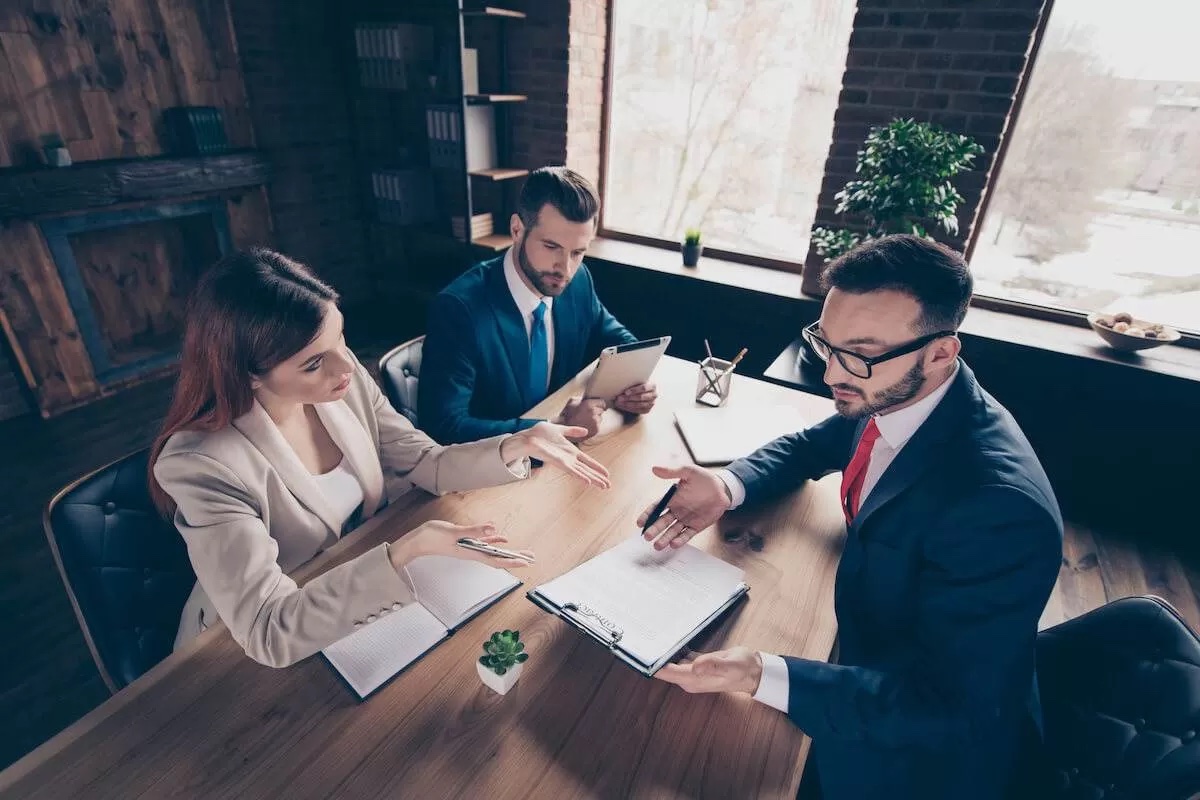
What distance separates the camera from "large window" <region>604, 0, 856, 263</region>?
11.1 feet

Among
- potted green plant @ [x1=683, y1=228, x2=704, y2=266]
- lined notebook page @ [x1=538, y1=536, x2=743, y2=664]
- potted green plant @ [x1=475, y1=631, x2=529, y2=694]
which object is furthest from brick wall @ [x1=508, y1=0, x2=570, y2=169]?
potted green plant @ [x1=475, y1=631, x2=529, y2=694]

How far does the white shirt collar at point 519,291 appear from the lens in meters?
2.12

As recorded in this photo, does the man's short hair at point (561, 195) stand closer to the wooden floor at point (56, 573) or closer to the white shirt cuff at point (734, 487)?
the white shirt cuff at point (734, 487)

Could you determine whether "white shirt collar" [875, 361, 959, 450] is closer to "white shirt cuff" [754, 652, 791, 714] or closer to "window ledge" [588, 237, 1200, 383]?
"white shirt cuff" [754, 652, 791, 714]

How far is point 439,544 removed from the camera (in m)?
1.13

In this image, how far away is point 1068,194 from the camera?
2949 mm

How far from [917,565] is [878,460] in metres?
0.27

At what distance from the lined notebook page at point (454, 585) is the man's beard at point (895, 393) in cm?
78

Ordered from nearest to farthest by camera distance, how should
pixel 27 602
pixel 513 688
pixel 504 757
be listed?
pixel 504 757, pixel 513 688, pixel 27 602

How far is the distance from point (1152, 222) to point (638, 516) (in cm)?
293

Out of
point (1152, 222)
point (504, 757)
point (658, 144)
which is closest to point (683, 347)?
point (658, 144)

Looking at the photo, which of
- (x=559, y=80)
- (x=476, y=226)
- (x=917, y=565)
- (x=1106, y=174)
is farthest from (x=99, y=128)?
(x=1106, y=174)

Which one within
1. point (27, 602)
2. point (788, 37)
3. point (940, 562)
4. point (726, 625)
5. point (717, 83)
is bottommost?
point (27, 602)

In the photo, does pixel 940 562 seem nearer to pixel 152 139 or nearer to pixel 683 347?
pixel 683 347
